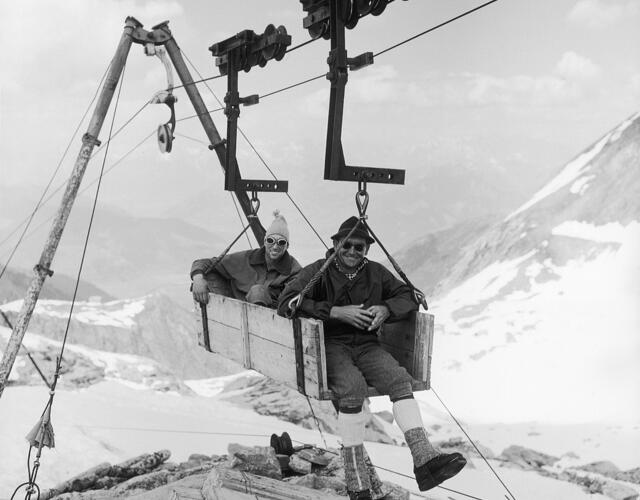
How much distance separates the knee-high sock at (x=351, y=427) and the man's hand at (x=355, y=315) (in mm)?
628

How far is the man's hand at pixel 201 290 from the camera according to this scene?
22.8 feet

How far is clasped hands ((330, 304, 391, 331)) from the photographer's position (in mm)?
5234

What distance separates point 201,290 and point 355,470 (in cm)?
252

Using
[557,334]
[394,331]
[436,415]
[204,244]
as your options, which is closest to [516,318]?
[557,334]

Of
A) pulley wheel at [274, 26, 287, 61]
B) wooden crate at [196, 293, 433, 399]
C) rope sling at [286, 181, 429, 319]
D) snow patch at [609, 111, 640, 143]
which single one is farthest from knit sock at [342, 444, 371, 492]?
snow patch at [609, 111, 640, 143]

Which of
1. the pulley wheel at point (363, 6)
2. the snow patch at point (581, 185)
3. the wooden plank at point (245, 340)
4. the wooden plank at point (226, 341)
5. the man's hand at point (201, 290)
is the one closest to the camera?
the pulley wheel at point (363, 6)

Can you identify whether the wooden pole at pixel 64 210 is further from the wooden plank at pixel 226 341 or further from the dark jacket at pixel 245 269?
the wooden plank at pixel 226 341

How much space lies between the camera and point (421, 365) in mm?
5508

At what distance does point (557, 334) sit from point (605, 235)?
6.82 meters

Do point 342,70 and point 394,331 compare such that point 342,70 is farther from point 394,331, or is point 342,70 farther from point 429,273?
point 429,273

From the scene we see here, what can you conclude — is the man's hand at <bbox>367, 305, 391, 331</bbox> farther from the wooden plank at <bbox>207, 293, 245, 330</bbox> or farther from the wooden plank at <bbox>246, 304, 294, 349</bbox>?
the wooden plank at <bbox>207, 293, 245, 330</bbox>

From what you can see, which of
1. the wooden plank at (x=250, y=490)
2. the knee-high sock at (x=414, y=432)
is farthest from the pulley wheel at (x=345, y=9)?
the wooden plank at (x=250, y=490)

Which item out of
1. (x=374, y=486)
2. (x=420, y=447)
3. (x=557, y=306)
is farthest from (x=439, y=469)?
(x=557, y=306)

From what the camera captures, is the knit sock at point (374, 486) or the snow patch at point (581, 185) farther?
the snow patch at point (581, 185)
